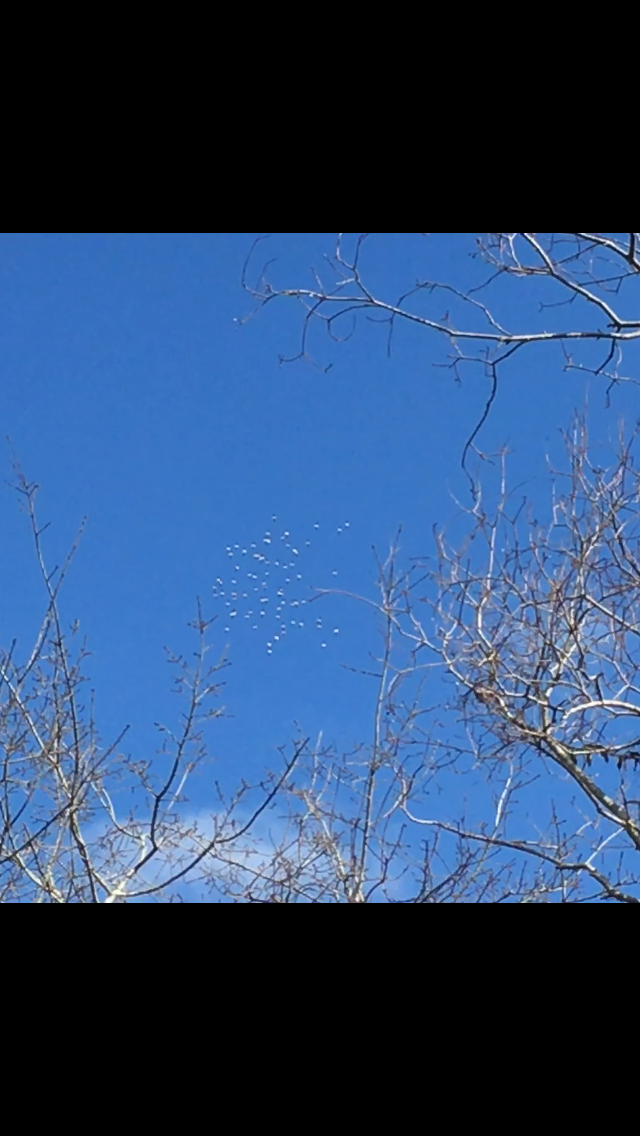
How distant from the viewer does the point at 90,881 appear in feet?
20.1
